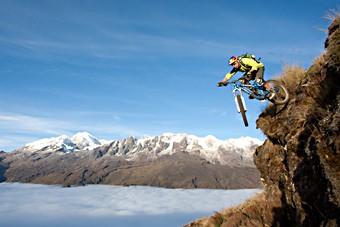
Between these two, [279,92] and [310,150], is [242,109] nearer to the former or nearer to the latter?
[279,92]

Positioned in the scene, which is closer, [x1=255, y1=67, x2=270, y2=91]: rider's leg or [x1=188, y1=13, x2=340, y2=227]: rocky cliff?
[x1=188, y1=13, x2=340, y2=227]: rocky cliff

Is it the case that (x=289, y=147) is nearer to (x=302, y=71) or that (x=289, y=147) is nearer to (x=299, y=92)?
(x=299, y=92)

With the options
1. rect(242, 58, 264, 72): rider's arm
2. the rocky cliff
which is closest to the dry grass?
the rocky cliff

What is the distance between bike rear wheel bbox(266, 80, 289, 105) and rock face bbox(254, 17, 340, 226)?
32 cm

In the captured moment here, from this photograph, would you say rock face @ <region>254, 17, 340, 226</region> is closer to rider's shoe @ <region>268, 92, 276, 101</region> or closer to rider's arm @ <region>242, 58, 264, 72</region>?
rider's shoe @ <region>268, 92, 276, 101</region>

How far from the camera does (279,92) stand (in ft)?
42.3

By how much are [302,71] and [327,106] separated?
16.3 feet

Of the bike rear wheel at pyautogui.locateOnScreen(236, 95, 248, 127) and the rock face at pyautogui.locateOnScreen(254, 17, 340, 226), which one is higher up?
the bike rear wheel at pyautogui.locateOnScreen(236, 95, 248, 127)

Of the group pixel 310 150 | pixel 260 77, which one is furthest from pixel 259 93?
pixel 310 150

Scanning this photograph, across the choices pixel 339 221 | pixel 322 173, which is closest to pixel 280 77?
pixel 322 173

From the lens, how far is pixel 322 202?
7641 millimetres

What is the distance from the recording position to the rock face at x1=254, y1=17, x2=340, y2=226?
7172mm

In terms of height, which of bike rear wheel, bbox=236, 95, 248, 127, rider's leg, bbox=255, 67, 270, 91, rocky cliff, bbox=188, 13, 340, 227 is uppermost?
rider's leg, bbox=255, 67, 270, 91

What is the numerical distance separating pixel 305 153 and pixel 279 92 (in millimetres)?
4529
